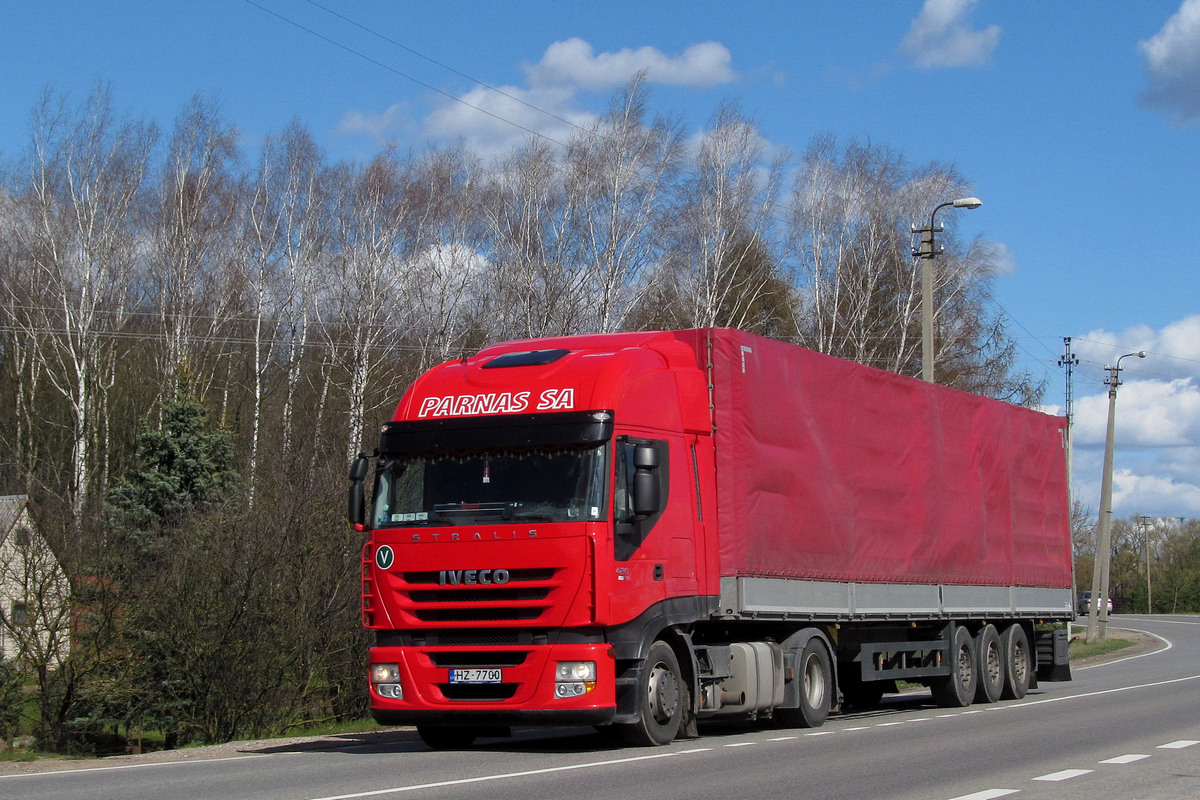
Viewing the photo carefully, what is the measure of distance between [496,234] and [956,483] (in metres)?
23.0

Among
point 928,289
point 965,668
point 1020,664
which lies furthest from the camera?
point 928,289

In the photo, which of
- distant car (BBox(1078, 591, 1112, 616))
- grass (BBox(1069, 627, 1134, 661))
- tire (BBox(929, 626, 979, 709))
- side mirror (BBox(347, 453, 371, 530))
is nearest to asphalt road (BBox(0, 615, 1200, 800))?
tire (BBox(929, 626, 979, 709))

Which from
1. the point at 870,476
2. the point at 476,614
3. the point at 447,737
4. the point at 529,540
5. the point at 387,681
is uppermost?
the point at 870,476

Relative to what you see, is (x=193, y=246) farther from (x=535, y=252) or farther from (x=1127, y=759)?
(x=1127, y=759)

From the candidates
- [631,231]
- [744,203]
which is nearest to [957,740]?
[631,231]

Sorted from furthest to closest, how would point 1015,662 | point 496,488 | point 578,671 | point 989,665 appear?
point 1015,662
point 989,665
point 496,488
point 578,671

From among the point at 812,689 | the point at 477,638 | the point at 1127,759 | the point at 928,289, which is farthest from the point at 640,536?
the point at 928,289

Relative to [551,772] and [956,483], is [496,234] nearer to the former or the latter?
[956,483]

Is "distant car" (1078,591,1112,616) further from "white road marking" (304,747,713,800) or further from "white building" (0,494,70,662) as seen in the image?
"white building" (0,494,70,662)

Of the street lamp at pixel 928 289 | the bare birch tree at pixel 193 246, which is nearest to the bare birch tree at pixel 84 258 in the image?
the bare birch tree at pixel 193 246

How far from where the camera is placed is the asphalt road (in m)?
9.30

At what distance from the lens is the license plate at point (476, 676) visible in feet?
38.7

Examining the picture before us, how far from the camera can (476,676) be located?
11.9 m

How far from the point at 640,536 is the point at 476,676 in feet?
6.17
